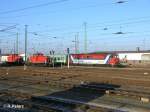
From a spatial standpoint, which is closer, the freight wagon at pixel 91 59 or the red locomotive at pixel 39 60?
the freight wagon at pixel 91 59

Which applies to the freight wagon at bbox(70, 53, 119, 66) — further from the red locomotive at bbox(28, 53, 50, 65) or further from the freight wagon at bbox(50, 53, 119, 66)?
the red locomotive at bbox(28, 53, 50, 65)

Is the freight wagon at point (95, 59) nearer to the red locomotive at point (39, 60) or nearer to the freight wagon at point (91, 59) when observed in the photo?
the freight wagon at point (91, 59)

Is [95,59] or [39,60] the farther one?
[39,60]

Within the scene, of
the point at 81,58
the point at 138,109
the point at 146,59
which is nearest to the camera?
the point at 138,109

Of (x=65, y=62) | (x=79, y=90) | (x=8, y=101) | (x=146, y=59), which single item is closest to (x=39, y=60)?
(x=65, y=62)

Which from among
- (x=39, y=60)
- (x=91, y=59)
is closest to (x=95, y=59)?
(x=91, y=59)

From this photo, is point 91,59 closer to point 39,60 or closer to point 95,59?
point 95,59

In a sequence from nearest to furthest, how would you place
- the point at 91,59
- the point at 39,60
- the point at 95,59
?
the point at 95,59 < the point at 91,59 < the point at 39,60

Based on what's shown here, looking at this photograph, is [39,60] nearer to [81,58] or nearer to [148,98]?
[81,58]

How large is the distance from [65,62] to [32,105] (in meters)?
58.0

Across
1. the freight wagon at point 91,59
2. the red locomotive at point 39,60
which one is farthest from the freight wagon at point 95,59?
the red locomotive at point 39,60

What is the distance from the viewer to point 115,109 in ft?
40.8

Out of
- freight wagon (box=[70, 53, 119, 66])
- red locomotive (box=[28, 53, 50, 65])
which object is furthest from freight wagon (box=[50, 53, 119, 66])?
red locomotive (box=[28, 53, 50, 65])

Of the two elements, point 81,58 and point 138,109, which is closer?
point 138,109
